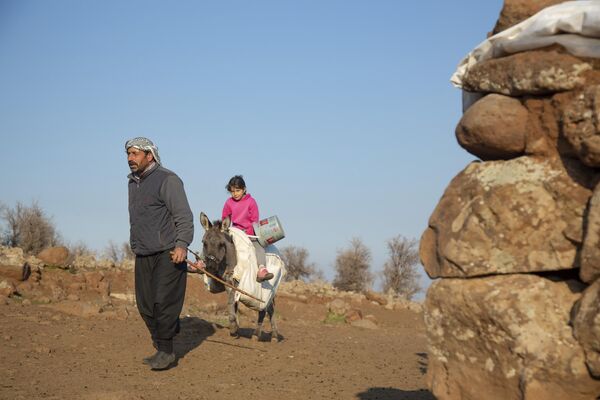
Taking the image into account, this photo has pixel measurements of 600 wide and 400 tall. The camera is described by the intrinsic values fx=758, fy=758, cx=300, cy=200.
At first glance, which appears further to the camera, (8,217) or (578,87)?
(8,217)

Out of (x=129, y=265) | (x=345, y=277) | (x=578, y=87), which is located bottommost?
(x=345, y=277)

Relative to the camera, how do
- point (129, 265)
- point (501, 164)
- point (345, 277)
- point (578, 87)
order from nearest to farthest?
point (578, 87)
point (501, 164)
point (129, 265)
point (345, 277)

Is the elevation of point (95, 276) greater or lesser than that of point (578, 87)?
lesser

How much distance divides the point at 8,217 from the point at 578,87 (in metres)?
22.4

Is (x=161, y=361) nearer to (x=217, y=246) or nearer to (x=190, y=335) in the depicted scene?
(x=190, y=335)

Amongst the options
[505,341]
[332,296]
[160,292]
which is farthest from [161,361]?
[332,296]

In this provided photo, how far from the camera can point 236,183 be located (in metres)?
11.3

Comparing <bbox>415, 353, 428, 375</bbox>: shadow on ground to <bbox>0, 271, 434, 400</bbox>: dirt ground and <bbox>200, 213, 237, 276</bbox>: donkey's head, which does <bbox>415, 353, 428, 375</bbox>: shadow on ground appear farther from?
<bbox>200, 213, 237, 276</bbox>: donkey's head

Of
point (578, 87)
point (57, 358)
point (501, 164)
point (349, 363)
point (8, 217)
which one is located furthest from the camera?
point (8, 217)

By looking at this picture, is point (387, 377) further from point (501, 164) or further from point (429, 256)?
point (501, 164)

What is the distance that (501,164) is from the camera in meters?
4.77

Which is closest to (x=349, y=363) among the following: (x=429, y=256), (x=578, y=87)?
(x=429, y=256)

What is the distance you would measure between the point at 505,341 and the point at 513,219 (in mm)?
726

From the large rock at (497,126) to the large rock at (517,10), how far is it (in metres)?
0.58
